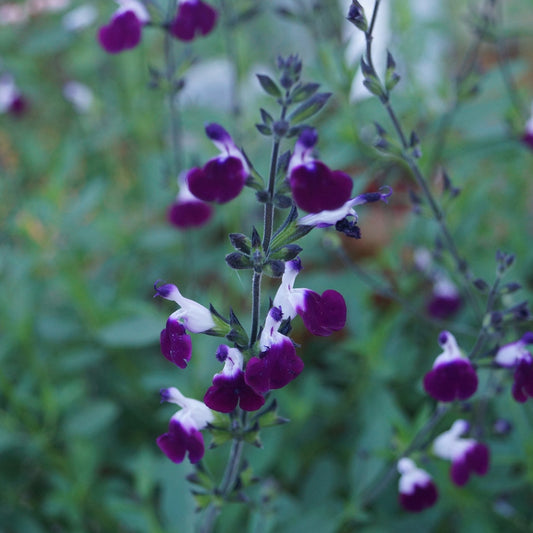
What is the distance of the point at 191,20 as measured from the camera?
200 centimetres

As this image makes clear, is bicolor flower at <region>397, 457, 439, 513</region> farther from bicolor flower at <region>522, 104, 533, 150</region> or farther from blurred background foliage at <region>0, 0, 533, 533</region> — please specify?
bicolor flower at <region>522, 104, 533, 150</region>

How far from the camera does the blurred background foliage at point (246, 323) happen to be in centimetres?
216

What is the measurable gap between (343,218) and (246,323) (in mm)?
1205

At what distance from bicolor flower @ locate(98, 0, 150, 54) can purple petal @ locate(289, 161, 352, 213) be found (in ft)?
3.54

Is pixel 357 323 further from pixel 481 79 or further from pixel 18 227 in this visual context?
pixel 18 227

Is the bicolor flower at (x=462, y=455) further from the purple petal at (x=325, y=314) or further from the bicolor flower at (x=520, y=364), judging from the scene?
the purple petal at (x=325, y=314)

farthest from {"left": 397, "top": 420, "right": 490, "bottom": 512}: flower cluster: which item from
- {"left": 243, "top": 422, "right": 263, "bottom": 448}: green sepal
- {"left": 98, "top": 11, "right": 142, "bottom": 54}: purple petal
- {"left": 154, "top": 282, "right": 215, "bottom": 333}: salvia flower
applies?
{"left": 98, "top": 11, "right": 142, "bottom": 54}: purple petal

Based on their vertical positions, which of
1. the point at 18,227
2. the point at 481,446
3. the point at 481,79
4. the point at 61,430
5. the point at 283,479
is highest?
the point at 481,79

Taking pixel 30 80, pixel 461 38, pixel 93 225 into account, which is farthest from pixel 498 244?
pixel 461 38

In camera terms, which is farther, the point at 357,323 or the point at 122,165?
the point at 122,165

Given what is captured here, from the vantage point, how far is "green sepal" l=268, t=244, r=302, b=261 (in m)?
1.20

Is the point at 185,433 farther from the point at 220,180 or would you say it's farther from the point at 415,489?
the point at 415,489

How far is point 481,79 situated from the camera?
2664 mm

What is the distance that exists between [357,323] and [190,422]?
1.36m
